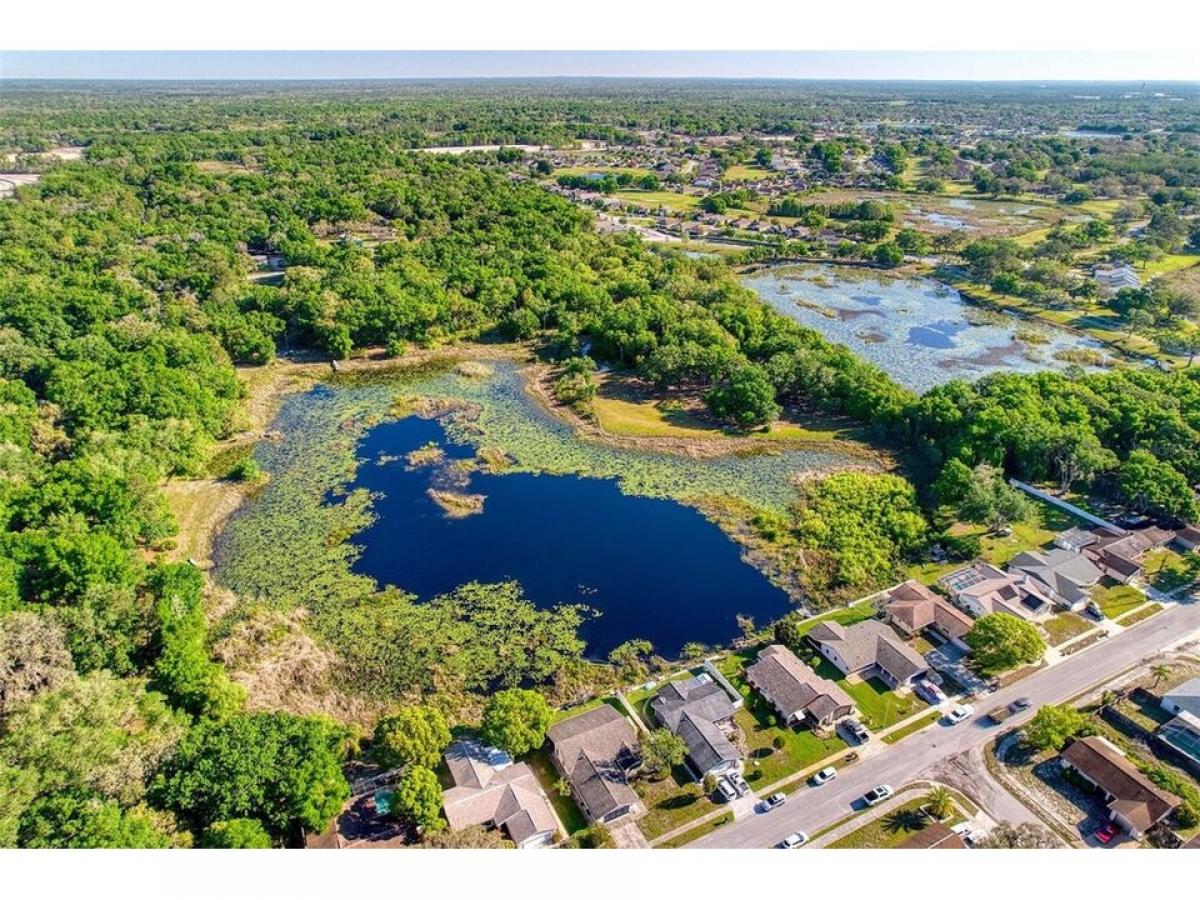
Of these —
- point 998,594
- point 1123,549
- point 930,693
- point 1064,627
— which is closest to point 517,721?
point 930,693

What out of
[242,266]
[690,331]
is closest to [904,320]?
[690,331]

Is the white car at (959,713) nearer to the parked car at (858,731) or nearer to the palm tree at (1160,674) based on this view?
the parked car at (858,731)

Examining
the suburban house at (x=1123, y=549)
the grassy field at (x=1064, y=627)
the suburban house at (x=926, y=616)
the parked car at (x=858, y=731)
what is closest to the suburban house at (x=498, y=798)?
the parked car at (x=858, y=731)

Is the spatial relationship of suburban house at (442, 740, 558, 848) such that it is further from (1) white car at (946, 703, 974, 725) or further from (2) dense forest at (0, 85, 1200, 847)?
(1) white car at (946, 703, 974, 725)

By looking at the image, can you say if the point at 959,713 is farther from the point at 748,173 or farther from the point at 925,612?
the point at 748,173

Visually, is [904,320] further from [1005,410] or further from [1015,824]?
[1015,824]
